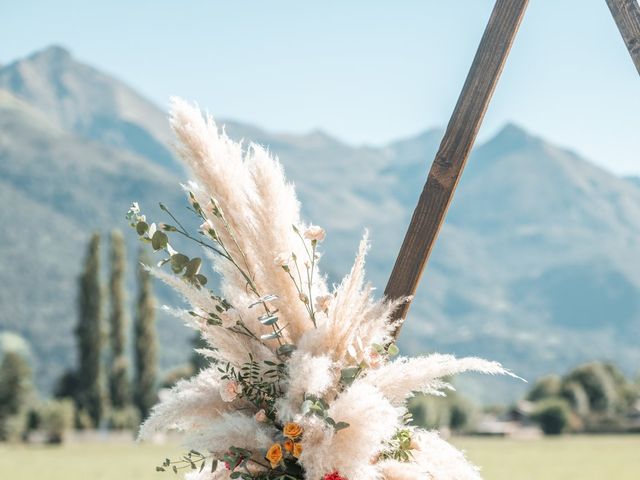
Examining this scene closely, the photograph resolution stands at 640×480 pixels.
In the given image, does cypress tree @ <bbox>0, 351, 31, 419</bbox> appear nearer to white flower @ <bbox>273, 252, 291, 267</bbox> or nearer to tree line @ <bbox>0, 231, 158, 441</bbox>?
tree line @ <bbox>0, 231, 158, 441</bbox>

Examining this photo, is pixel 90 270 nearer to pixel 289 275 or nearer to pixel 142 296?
pixel 142 296

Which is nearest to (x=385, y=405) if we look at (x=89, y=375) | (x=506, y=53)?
(x=506, y=53)

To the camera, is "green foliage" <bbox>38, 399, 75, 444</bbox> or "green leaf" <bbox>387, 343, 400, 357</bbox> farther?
"green foliage" <bbox>38, 399, 75, 444</bbox>

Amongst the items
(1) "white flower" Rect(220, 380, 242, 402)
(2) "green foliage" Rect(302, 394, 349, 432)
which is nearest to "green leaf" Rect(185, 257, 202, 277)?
(1) "white flower" Rect(220, 380, 242, 402)

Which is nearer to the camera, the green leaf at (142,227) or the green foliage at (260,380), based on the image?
the green foliage at (260,380)

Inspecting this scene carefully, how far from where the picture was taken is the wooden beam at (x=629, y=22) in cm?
183

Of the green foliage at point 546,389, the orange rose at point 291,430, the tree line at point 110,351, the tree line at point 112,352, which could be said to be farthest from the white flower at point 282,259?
the green foliage at point 546,389

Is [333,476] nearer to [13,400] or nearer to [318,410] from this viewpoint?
[318,410]

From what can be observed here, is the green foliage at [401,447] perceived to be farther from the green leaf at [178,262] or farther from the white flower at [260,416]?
the green leaf at [178,262]

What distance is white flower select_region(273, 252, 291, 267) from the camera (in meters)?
1.79

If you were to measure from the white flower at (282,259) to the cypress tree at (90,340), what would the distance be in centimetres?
4078

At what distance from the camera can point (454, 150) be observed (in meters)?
1.96

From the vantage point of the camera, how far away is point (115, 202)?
193m

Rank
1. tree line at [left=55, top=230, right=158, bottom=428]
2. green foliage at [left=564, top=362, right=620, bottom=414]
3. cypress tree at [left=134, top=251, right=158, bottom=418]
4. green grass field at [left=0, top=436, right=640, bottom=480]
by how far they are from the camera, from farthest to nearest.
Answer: green foliage at [left=564, top=362, right=620, bottom=414] < cypress tree at [left=134, top=251, right=158, bottom=418] < tree line at [left=55, top=230, right=158, bottom=428] < green grass field at [left=0, top=436, right=640, bottom=480]
